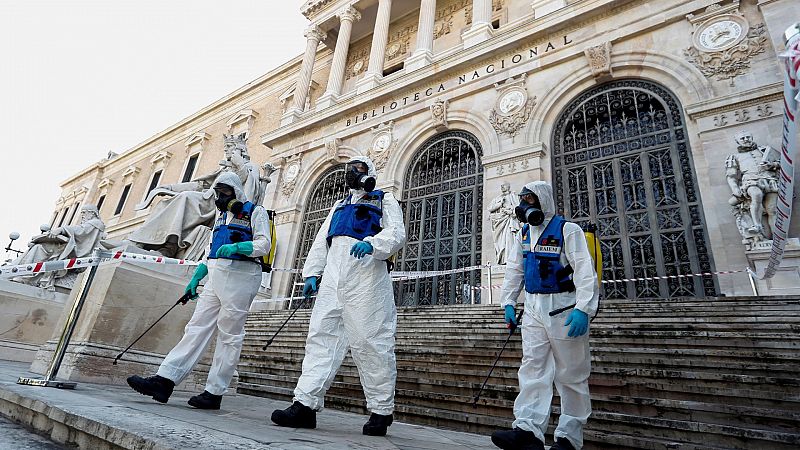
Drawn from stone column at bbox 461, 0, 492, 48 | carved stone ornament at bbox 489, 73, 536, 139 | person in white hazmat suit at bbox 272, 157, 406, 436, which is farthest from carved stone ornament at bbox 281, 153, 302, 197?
person in white hazmat suit at bbox 272, 157, 406, 436

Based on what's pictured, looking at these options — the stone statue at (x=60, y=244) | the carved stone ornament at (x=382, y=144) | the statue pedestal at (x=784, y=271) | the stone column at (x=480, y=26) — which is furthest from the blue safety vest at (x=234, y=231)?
the stone column at (x=480, y=26)

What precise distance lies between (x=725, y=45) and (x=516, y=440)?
31.5 ft

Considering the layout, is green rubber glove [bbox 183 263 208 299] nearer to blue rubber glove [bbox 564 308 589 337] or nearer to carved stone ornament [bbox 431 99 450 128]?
blue rubber glove [bbox 564 308 589 337]

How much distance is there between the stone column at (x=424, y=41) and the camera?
44.2ft

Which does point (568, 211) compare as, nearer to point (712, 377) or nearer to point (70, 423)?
point (712, 377)

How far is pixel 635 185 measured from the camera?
→ 8586 millimetres

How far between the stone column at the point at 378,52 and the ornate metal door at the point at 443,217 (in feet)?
13.0

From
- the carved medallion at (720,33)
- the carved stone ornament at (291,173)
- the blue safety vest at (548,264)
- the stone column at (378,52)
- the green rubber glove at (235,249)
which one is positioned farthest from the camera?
the carved stone ornament at (291,173)

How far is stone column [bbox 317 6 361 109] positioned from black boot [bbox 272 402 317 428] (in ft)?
47.7

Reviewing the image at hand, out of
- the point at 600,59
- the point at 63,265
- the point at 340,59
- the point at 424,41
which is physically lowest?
the point at 63,265

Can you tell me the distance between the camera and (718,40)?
8453 mm

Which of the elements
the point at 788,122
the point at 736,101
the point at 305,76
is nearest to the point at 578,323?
the point at 788,122

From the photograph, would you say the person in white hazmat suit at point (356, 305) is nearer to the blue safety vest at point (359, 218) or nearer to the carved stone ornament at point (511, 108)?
the blue safety vest at point (359, 218)

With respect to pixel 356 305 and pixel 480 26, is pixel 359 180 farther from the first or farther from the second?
pixel 480 26
